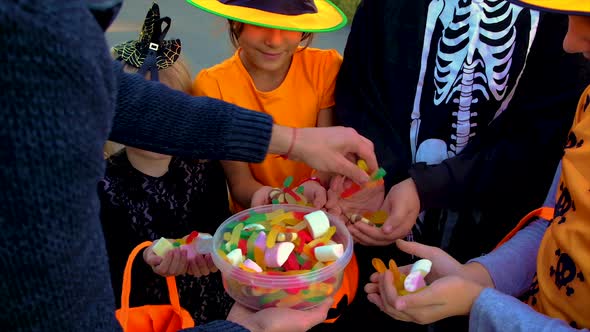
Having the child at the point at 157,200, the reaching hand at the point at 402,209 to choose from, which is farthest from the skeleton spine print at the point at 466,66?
the child at the point at 157,200

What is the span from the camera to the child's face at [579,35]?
2.90 feet

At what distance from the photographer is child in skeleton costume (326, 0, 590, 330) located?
1188 mm

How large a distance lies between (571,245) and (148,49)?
1.23 meters

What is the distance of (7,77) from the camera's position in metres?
0.41

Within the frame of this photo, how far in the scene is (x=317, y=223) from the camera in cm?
105

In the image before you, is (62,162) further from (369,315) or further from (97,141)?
(369,315)

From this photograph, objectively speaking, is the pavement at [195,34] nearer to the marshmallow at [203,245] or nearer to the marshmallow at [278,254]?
the marshmallow at [203,245]

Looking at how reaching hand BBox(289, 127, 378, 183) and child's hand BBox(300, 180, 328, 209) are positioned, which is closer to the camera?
reaching hand BBox(289, 127, 378, 183)

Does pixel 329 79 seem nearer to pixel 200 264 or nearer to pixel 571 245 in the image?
pixel 200 264

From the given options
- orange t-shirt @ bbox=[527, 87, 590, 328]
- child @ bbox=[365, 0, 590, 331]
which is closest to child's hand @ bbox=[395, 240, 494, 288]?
child @ bbox=[365, 0, 590, 331]

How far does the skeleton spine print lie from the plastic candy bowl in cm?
39

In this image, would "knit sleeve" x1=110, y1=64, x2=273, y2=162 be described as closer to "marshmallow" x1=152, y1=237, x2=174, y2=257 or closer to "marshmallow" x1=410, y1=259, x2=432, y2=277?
"marshmallow" x1=152, y1=237, x2=174, y2=257

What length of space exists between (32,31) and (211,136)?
55cm

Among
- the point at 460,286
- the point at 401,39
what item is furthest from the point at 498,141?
the point at 460,286
